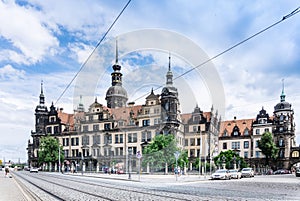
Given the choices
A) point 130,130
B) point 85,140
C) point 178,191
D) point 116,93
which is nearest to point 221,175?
point 178,191

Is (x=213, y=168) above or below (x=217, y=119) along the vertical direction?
below

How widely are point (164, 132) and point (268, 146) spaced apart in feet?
75.5

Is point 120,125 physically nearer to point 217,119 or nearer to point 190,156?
point 190,156

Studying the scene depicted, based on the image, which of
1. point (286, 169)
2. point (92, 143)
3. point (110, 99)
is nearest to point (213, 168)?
point (286, 169)

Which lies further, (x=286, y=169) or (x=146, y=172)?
(x=286, y=169)

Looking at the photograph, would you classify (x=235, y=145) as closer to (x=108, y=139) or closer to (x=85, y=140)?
(x=108, y=139)

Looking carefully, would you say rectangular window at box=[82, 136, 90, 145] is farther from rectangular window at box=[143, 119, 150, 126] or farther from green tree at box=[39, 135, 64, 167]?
rectangular window at box=[143, 119, 150, 126]

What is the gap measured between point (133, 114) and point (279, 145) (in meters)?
33.8

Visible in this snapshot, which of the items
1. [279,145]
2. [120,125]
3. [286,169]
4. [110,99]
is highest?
[110,99]

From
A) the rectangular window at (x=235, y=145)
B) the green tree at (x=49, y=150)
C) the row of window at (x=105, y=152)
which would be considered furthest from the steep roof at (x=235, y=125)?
the green tree at (x=49, y=150)

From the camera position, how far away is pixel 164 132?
64.9m

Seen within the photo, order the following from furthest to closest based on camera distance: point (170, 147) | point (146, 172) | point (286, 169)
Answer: point (286, 169)
point (146, 172)
point (170, 147)

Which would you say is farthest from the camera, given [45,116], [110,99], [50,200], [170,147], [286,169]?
[45,116]

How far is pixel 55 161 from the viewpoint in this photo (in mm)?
79625
